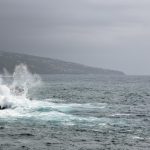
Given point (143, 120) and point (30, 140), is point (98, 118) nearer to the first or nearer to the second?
point (143, 120)

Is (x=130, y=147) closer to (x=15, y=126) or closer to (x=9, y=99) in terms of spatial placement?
(x=15, y=126)

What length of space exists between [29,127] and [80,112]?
2159 cm

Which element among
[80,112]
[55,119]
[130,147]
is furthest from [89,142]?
[80,112]

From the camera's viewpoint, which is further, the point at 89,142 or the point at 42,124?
the point at 42,124

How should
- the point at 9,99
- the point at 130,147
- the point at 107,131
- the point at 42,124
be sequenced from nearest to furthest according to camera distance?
the point at 130,147 → the point at 107,131 → the point at 42,124 → the point at 9,99

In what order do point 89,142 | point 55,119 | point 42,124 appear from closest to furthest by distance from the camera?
point 89,142 < point 42,124 < point 55,119

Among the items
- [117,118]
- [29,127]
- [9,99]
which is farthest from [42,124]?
[9,99]

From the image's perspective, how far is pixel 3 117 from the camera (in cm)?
6869

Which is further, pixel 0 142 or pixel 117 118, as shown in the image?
pixel 117 118

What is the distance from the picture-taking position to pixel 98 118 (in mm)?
69938

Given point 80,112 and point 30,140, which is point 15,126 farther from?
point 80,112

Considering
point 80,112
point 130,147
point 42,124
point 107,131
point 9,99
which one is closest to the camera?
point 130,147

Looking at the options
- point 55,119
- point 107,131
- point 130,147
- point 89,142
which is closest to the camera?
point 130,147

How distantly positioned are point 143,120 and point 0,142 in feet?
96.6
